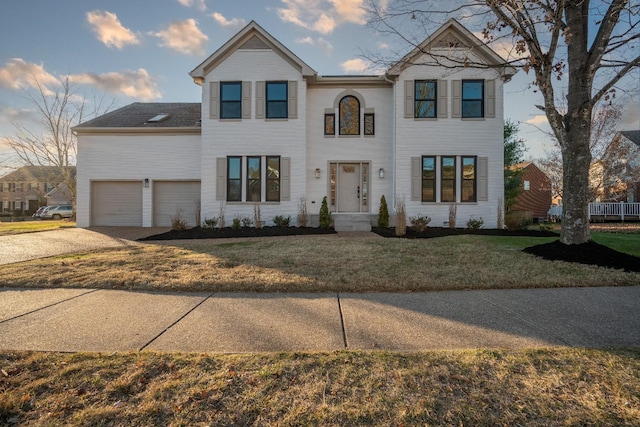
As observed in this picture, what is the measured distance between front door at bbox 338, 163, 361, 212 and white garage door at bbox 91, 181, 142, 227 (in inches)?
363

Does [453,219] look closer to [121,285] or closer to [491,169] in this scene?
[491,169]

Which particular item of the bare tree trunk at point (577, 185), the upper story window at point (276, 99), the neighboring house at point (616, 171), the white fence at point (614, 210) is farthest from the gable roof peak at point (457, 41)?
the white fence at point (614, 210)

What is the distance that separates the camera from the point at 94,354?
2697 mm

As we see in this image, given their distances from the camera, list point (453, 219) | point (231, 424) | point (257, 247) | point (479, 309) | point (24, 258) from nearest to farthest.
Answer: point (231, 424), point (479, 309), point (24, 258), point (257, 247), point (453, 219)

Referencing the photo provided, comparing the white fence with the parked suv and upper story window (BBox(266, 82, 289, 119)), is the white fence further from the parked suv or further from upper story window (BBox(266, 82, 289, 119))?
the parked suv

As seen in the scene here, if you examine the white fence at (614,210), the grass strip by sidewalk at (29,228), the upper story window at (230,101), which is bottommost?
the grass strip by sidewalk at (29,228)

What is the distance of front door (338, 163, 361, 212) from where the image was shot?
1352 cm

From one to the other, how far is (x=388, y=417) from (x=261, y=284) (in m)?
3.18

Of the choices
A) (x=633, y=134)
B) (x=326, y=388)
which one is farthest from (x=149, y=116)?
(x=633, y=134)

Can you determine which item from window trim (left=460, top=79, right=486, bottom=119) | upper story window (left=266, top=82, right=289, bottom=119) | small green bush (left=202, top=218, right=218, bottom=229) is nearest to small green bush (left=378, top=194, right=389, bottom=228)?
window trim (left=460, top=79, right=486, bottom=119)

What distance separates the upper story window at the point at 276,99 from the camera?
12.9 metres

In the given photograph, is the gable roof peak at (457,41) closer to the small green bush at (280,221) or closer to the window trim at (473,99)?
the window trim at (473,99)

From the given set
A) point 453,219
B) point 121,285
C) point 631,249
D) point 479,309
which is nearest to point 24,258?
point 121,285

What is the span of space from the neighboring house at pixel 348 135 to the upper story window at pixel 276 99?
0.04m
